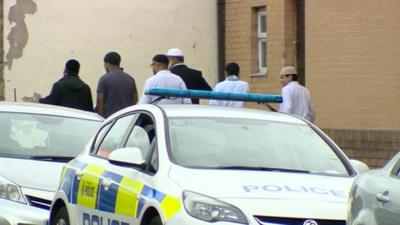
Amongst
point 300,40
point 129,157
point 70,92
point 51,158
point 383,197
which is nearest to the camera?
point 383,197

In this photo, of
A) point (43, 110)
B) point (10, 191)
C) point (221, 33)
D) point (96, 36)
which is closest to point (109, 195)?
point (10, 191)

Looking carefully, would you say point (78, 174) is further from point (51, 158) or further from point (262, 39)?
point (262, 39)

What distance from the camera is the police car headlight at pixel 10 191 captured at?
1028cm

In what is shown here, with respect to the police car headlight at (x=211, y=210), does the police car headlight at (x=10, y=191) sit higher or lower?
lower

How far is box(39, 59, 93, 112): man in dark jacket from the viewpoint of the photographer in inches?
599

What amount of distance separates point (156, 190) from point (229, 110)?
151 centimetres

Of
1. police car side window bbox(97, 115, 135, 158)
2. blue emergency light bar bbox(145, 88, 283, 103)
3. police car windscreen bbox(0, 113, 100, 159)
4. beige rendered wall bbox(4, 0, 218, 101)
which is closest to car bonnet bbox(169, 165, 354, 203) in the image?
blue emergency light bar bbox(145, 88, 283, 103)

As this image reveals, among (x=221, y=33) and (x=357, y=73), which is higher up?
(x=221, y=33)

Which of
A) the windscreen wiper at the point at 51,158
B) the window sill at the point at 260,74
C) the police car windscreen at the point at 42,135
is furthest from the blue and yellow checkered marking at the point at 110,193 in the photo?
the window sill at the point at 260,74

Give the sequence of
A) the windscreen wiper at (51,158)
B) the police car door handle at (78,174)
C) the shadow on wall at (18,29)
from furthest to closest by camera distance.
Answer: the shadow on wall at (18,29) < the windscreen wiper at (51,158) < the police car door handle at (78,174)

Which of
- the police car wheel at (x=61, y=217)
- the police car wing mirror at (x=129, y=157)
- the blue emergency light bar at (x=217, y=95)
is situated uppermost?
the blue emergency light bar at (x=217, y=95)

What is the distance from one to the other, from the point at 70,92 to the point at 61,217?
19.3ft

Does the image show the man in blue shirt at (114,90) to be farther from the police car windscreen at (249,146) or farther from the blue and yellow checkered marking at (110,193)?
the police car windscreen at (249,146)

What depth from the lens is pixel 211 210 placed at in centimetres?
737
